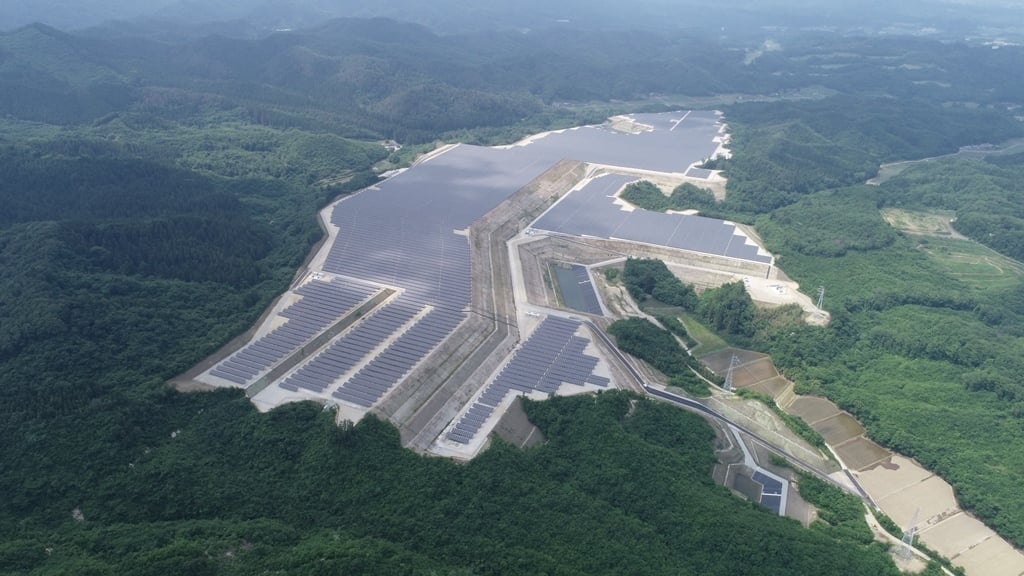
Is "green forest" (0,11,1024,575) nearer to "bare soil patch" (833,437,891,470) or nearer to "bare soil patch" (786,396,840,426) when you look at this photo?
"bare soil patch" (786,396,840,426)

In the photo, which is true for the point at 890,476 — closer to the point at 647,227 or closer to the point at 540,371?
the point at 540,371

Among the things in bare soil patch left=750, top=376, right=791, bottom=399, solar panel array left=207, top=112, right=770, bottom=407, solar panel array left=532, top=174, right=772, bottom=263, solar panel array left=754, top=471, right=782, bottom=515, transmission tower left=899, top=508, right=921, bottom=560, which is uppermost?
solar panel array left=207, top=112, right=770, bottom=407

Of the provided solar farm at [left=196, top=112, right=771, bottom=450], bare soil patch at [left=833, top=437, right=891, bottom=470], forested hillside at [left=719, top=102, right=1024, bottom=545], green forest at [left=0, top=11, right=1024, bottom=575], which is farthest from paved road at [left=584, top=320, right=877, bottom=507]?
forested hillside at [left=719, top=102, right=1024, bottom=545]

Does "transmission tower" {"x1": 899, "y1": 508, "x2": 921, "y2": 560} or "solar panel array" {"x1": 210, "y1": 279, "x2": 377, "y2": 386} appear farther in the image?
"solar panel array" {"x1": 210, "y1": 279, "x2": 377, "y2": 386}

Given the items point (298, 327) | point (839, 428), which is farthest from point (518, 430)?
point (839, 428)

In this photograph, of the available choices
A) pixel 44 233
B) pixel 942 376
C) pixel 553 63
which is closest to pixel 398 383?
pixel 44 233

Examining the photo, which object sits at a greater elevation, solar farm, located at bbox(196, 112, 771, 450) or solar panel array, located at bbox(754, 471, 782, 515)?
solar farm, located at bbox(196, 112, 771, 450)

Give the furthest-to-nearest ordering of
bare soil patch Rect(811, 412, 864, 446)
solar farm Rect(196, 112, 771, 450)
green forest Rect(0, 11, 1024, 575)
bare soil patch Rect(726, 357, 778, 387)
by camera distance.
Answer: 1. bare soil patch Rect(726, 357, 778, 387)
2. bare soil patch Rect(811, 412, 864, 446)
3. solar farm Rect(196, 112, 771, 450)
4. green forest Rect(0, 11, 1024, 575)

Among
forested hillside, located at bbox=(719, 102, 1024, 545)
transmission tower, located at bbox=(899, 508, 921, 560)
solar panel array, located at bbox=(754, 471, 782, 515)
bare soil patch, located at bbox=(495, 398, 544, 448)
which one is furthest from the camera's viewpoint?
forested hillside, located at bbox=(719, 102, 1024, 545)
